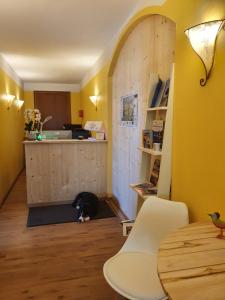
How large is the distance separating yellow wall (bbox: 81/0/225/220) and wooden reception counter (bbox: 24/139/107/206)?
2.41 m

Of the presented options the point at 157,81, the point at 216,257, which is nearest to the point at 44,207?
the point at 157,81

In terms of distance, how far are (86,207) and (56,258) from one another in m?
1.08

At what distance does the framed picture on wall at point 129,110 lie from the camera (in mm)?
3035

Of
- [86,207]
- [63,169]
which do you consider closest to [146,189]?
[86,207]

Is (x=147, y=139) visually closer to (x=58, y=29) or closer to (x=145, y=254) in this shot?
(x=145, y=254)

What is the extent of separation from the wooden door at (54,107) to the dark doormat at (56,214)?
4.36m

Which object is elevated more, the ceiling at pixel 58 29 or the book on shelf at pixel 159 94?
the ceiling at pixel 58 29

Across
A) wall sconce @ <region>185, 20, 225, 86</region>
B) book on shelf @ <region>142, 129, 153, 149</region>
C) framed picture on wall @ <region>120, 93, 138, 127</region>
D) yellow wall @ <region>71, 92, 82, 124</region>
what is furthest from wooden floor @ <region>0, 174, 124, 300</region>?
yellow wall @ <region>71, 92, 82, 124</region>

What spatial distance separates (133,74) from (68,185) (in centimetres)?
209

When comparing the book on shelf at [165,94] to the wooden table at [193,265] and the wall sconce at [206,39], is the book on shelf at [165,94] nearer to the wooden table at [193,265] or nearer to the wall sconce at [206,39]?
the wall sconce at [206,39]

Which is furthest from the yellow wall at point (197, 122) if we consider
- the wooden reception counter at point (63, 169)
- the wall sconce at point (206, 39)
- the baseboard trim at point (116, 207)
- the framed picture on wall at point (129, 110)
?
the wooden reception counter at point (63, 169)

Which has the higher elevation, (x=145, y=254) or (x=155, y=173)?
(x=155, y=173)

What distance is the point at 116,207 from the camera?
3900 millimetres

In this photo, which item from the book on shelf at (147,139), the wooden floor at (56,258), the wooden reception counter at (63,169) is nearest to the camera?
the wooden floor at (56,258)
